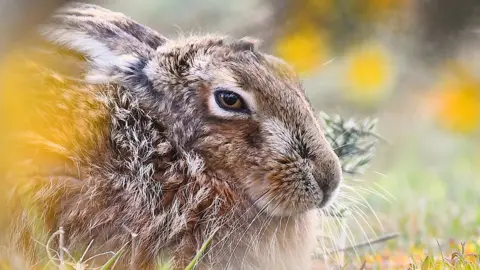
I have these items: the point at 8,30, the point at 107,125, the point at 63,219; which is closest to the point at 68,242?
the point at 63,219

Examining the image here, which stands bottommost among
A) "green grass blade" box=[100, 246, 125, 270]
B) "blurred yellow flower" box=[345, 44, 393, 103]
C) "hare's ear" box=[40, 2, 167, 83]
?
"green grass blade" box=[100, 246, 125, 270]

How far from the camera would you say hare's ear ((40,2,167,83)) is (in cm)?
86

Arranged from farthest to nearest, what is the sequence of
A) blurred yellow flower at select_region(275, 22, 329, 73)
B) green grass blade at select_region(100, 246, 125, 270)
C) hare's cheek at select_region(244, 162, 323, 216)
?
blurred yellow flower at select_region(275, 22, 329, 73)
hare's cheek at select_region(244, 162, 323, 216)
green grass blade at select_region(100, 246, 125, 270)

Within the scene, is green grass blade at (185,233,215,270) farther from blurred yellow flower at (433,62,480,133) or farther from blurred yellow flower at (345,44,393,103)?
blurred yellow flower at (433,62,480,133)

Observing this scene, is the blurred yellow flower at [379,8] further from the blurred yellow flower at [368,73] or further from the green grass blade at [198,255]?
the green grass blade at [198,255]

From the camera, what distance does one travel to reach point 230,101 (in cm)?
86

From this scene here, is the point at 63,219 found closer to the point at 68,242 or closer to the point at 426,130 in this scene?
the point at 68,242

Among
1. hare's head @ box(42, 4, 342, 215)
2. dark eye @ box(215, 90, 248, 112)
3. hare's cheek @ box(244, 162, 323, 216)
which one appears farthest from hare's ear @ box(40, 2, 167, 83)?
hare's cheek @ box(244, 162, 323, 216)

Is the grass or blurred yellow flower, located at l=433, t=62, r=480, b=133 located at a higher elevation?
blurred yellow flower, located at l=433, t=62, r=480, b=133

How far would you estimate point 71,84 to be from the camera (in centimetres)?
86

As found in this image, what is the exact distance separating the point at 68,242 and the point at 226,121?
0.23 meters

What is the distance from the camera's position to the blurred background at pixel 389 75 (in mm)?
903

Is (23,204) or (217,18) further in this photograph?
(217,18)

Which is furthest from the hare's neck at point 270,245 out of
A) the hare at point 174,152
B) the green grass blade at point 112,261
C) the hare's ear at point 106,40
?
the hare's ear at point 106,40
